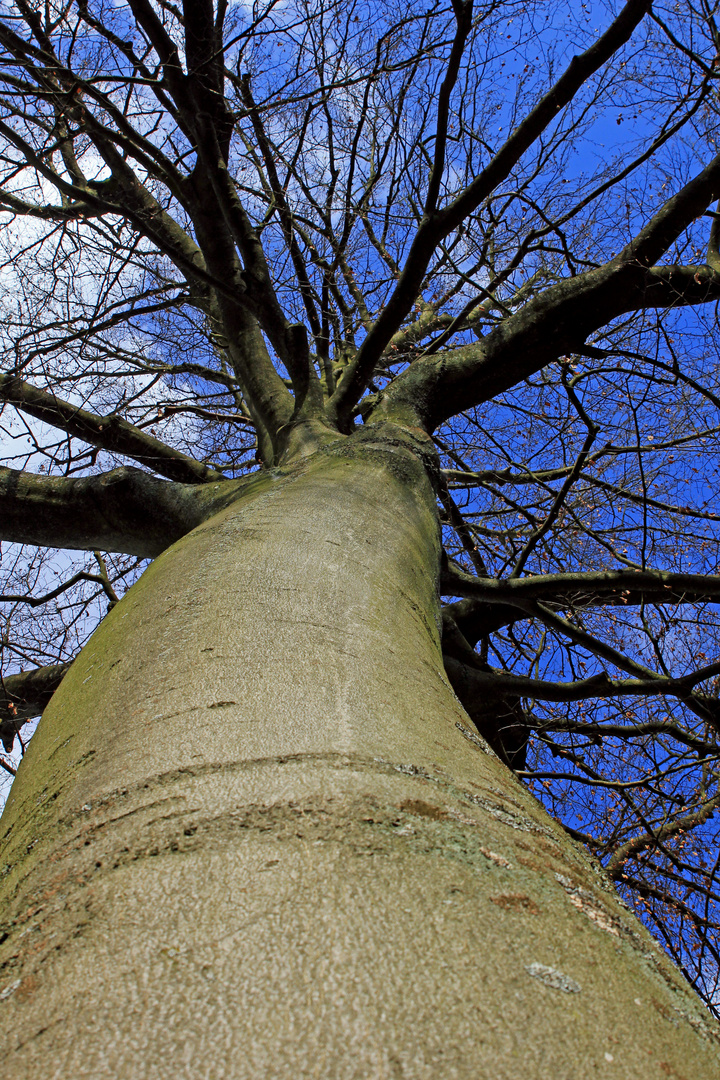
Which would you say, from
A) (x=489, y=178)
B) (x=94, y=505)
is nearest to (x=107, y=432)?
→ (x=94, y=505)

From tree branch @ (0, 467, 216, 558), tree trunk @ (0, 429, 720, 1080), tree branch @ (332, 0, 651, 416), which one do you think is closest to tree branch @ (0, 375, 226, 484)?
tree branch @ (0, 467, 216, 558)

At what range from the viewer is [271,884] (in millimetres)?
484

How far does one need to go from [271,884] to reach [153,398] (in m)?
4.01

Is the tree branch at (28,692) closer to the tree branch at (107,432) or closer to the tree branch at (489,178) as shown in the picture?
the tree branch at (107,432)

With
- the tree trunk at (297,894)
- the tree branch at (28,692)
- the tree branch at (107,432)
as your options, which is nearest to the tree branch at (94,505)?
the tree branch at (107,432)

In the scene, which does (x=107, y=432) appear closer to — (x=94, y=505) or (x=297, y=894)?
(x=94, y=505)

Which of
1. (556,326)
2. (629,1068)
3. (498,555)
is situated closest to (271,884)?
(629,1068)

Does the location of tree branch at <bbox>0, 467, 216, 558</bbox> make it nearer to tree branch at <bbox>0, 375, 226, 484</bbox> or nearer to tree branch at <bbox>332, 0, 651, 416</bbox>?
tree branch at <bbox>0, 375, 226, 484</bbox>

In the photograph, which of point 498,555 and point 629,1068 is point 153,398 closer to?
point 498,555

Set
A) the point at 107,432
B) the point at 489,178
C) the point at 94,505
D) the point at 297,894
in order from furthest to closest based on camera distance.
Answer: the point at 107,432 < the point at 94,505 < the point at 489,178 < the point at 297,894

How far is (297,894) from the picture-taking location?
0.47m

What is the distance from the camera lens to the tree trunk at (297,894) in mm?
368

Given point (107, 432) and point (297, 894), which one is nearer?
point (297, 894)

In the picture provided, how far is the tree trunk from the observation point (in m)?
0.37
